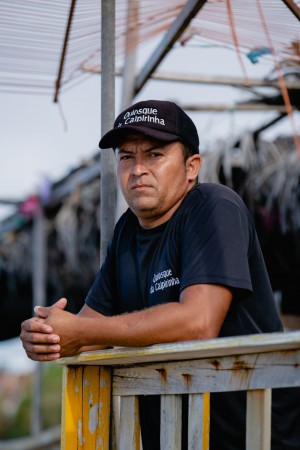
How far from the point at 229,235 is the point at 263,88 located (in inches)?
121

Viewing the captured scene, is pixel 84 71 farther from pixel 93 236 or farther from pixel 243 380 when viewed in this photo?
pixel 93 236

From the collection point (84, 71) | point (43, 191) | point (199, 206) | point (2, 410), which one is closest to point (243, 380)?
point (199, 206)

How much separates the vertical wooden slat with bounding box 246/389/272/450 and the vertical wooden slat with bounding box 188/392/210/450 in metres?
0.14

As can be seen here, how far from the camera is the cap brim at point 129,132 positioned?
2.44m

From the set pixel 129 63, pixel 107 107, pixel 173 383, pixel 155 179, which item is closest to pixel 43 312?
pixel 173 383

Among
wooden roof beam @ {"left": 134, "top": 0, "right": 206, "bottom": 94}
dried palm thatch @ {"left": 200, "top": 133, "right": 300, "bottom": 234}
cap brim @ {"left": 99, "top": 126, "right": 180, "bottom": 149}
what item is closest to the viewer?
cap brim @ {"left": 99, "top": 126, "right": 180, "bottom": 149}

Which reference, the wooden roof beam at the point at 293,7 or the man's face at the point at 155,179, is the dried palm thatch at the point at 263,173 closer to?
the wooden roof beam at the point at 293,7

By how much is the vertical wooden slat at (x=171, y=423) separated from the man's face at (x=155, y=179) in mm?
678

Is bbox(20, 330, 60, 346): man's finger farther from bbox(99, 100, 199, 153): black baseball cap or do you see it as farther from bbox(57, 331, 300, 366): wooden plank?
bbox(99, 100, 199, 153): black baseball cap

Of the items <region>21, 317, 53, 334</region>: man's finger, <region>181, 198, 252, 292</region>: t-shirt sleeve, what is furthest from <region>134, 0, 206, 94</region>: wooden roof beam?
<region>21, 317, 53, 334</region>: man's finger

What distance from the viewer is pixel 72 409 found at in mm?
2342

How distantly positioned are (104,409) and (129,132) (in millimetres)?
879

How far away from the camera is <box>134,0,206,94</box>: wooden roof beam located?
2.69 meters

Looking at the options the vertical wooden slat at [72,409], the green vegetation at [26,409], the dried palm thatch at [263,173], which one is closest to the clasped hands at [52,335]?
the vertical wooden slat at [72,409]
